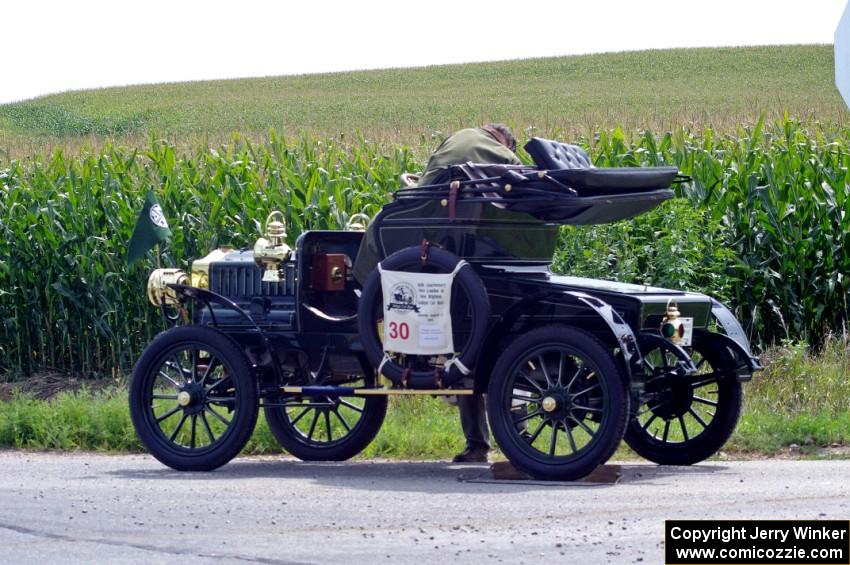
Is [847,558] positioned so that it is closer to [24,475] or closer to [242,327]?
[242,327]

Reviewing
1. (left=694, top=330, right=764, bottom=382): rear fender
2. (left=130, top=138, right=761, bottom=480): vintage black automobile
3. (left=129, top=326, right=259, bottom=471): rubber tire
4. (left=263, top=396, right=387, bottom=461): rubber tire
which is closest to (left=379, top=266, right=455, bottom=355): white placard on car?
(left=130, top=138, right=761, bottom=480): vintage black automobile

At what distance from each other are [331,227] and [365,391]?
616 centimetres

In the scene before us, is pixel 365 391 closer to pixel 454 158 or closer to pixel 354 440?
pixel 354 440

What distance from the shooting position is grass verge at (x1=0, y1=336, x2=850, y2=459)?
10.1 meters

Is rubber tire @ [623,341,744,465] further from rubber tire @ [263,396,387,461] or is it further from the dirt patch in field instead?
the dirt patch in field

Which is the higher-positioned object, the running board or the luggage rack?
the luggage rack

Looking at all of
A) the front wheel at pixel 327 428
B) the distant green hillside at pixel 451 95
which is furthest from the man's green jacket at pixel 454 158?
the distant green hillside at pixel 451 95

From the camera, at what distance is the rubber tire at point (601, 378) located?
316 inches

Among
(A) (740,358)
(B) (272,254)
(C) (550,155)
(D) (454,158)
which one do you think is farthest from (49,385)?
(A) (740,358)

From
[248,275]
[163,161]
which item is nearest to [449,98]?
[163,161]

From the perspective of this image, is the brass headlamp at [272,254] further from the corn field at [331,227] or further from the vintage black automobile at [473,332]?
the corn field at [331,227]

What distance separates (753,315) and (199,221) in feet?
19.2

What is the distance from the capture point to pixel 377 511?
24.2 ft

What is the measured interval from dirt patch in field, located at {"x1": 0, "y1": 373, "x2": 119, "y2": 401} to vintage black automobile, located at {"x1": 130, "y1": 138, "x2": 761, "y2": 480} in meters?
5.25
